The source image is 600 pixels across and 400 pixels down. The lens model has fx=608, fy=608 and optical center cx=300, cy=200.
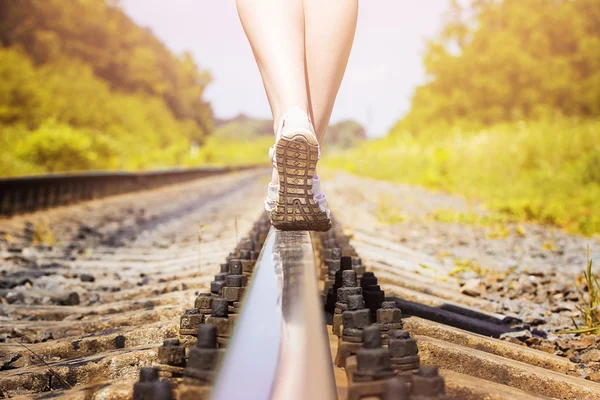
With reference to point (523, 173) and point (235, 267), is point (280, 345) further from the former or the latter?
point (523, 173)

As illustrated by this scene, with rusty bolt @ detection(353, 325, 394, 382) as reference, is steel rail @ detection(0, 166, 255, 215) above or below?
above

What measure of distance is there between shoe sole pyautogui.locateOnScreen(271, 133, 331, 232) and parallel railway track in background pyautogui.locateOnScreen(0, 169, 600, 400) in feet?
0.20

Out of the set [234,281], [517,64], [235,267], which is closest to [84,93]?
[517,64]

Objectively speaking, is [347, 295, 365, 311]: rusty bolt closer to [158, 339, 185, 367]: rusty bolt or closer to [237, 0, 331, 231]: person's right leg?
[158, 339, 185, 367]: rusty bolt

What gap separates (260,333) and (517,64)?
24.5 meters

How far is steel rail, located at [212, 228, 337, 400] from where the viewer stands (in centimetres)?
77

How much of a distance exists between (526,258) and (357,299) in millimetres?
2945

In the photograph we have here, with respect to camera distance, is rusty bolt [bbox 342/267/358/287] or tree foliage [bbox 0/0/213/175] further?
tree foliage [bbox 0/0/213/175]

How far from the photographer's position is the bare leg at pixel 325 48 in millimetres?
2023

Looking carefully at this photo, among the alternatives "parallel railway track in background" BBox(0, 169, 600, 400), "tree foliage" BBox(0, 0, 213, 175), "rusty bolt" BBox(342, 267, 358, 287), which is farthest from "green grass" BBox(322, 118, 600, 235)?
"tree foliage" BBox(0, 0, 213, 175)

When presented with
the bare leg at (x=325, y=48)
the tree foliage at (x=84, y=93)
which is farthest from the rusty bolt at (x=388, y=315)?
the tree foliage at (x=84, y=93)

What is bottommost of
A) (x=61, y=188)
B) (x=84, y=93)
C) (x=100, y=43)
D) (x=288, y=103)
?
(x=288, y=103)

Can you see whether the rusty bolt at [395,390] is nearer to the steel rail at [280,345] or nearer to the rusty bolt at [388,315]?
the steel rail at [280,345]

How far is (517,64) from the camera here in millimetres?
23250
